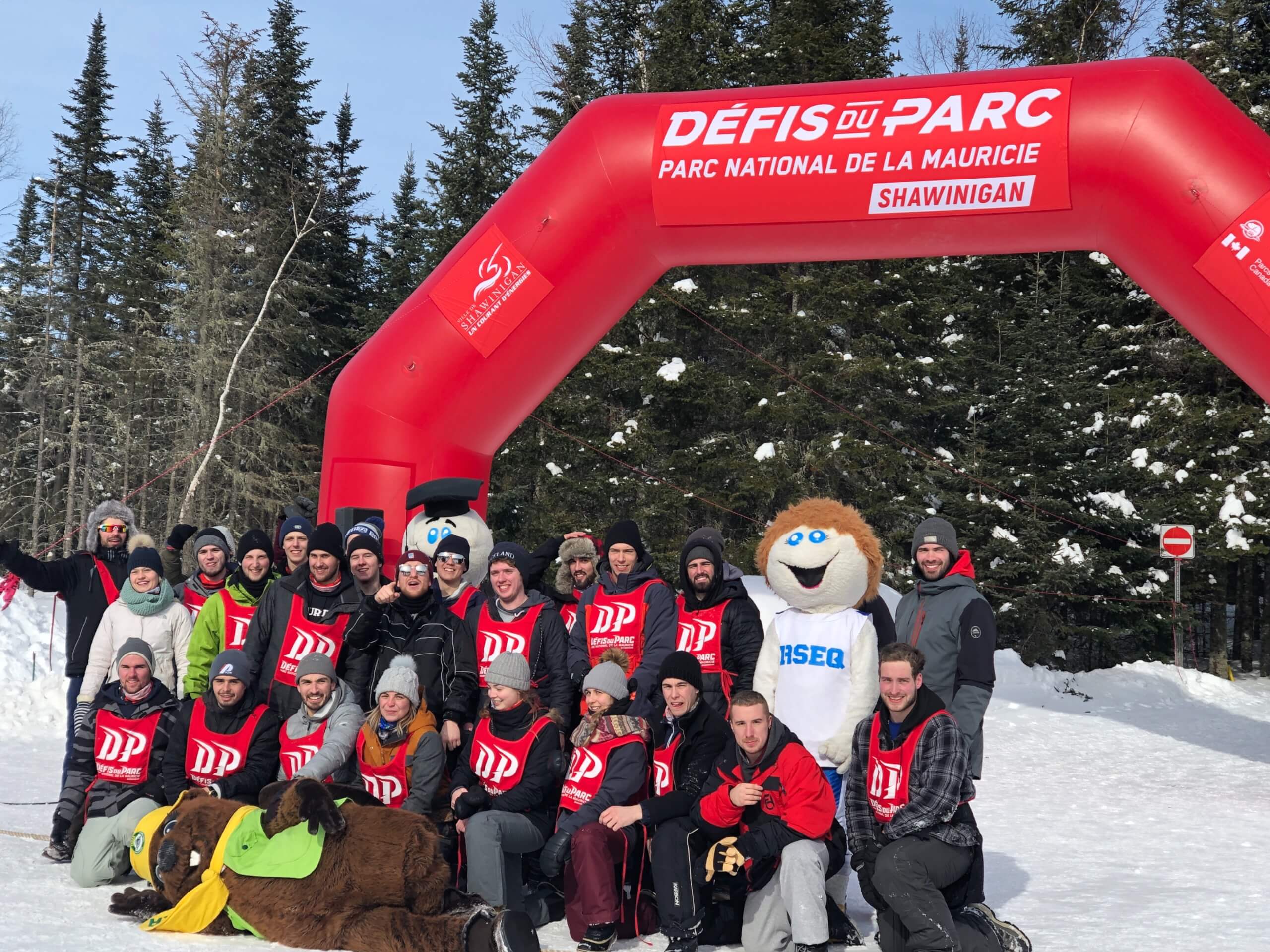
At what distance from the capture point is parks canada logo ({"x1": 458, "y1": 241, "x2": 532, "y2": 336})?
7.81 meters

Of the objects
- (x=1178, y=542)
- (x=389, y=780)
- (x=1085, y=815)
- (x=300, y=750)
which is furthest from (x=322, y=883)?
(x=1178, y=542)

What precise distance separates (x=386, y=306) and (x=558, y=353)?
17.7 meters

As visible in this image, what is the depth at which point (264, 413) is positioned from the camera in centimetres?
2383

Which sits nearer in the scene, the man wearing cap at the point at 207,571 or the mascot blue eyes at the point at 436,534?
the man wearing cap at the point at 207,571

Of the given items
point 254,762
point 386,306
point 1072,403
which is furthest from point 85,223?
point 254,762

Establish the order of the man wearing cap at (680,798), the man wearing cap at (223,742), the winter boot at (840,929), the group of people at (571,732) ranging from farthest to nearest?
1. the man wearing cap at (223,742)
2. the winter boot at (840,929)
3. the man wearing cap at (680,798)
4. the group of people at (571,732)

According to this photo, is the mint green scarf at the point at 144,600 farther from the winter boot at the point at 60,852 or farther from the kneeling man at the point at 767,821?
the kneeling man at the point at 767,821

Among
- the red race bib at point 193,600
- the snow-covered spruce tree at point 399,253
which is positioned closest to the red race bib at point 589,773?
the red race bib at point 193,600

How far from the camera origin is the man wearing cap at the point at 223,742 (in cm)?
493

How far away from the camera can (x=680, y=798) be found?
14.7 ft

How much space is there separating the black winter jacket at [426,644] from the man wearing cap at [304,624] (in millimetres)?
97

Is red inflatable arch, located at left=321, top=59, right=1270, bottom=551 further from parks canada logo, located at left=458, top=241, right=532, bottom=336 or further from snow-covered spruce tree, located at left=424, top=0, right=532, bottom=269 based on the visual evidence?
snow-covered spruce tree, located at left=424, top=0, right=532, bottom=269

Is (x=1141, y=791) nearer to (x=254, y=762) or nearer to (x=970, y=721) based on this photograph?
(x=970, y=721)

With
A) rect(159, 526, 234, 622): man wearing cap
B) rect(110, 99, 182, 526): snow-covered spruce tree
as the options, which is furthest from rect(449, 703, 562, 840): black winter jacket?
rect(110, 99, 182, 526): snow-covered spruce tree
